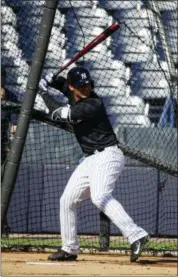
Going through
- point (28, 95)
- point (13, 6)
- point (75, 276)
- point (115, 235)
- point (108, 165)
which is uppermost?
point (13, 6)

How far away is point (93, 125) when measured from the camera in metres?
7.96

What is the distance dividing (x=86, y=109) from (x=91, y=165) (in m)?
0.51

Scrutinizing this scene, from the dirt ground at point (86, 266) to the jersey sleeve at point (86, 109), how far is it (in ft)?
4.15

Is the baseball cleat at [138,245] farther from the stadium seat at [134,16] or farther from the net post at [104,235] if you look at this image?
the stadium seat at [134,16]

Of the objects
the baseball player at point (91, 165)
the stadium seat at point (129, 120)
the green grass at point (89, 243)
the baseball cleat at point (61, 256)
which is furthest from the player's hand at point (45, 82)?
the stadium seat at point (129, 120)

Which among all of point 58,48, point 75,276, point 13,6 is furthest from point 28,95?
point 58,48

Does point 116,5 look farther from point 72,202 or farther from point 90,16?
point 72,202

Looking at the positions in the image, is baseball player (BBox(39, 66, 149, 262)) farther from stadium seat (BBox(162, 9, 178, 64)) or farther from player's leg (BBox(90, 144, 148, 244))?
stadium seat (BBox(162, 9, 178, 64))

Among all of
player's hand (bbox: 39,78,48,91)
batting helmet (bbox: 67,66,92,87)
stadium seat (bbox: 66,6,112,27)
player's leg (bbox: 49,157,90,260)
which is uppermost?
stadium seat (bbox: 66,6,112,27)

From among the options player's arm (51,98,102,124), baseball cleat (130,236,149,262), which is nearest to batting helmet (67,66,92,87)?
player's arm (51,98,102,124)

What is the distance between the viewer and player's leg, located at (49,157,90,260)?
805 cm

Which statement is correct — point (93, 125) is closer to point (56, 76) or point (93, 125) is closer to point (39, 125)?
point (56, 76)

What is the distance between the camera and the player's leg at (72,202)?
8047mm

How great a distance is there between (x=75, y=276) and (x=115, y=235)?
16.9 ft
